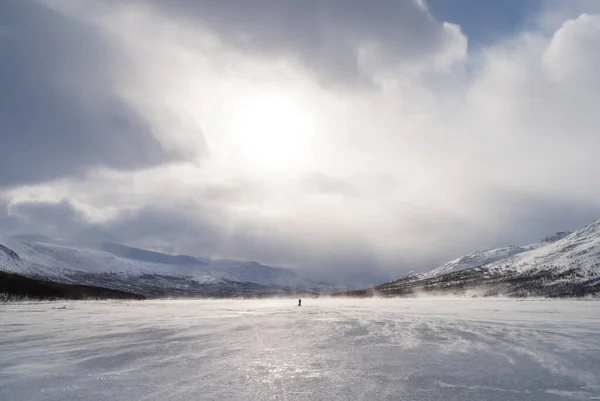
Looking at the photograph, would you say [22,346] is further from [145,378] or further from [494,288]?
[494,288]

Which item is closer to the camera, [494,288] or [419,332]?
[419,332]

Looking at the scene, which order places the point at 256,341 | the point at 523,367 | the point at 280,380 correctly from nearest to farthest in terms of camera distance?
the point at 280,380, the point at 523,367, the point at 256,341

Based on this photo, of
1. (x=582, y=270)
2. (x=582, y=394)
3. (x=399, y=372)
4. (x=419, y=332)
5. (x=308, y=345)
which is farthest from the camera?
(x=582, y=270)

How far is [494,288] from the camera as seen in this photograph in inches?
→ 7470

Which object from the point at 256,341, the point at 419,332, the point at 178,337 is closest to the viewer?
the point at 256,341

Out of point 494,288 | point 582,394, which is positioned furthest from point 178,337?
point 494,288

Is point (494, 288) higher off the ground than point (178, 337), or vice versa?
point (494, 288)

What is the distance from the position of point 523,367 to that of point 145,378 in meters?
13.2

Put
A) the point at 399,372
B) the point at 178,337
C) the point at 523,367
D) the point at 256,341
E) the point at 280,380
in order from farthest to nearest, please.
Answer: the point at 178,337 → the point at 256,341 → the point at 523,367 → the point at 399,372 → the point at 280,380

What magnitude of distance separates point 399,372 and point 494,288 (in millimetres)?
198672

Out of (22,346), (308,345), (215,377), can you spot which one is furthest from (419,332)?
(22,346)

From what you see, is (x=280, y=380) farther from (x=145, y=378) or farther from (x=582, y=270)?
(x=582, y=270)

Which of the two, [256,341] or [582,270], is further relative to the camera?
[582,270]

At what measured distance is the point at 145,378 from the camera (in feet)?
43.4
